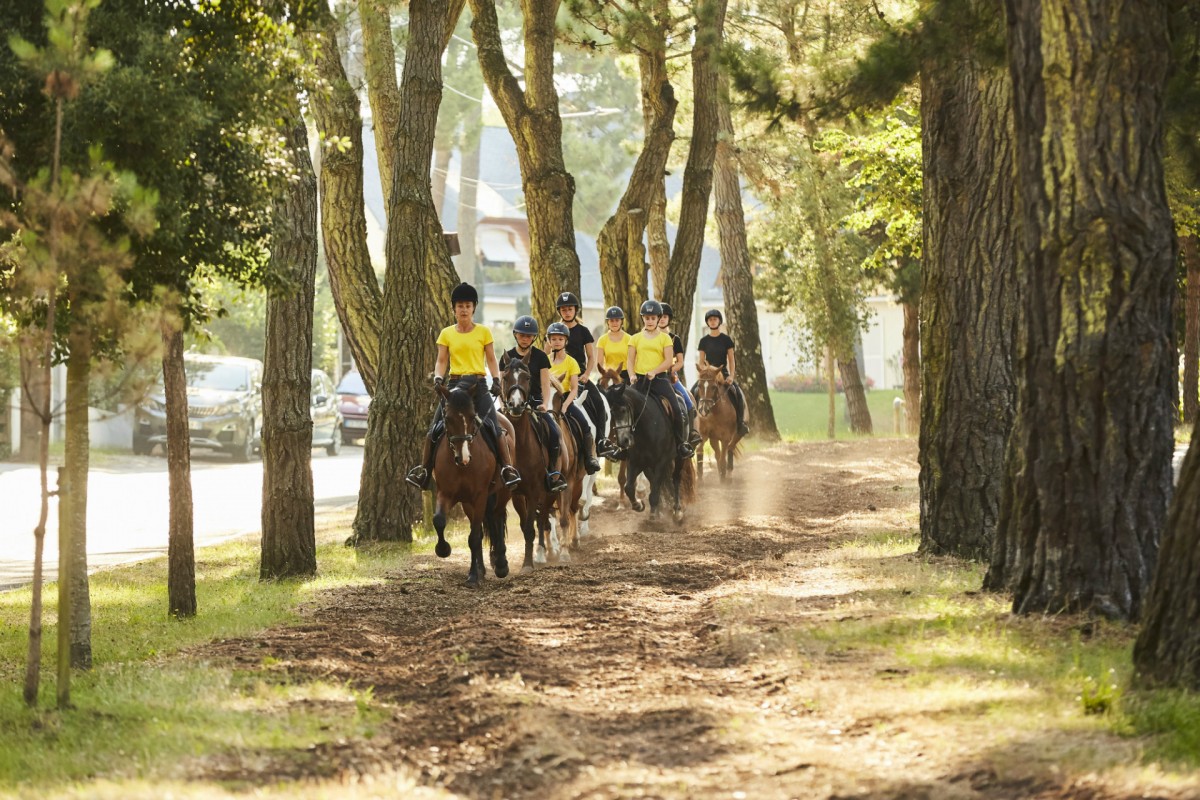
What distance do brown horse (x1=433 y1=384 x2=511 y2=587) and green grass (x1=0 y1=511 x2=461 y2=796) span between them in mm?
1455

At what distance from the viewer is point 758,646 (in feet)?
33.4

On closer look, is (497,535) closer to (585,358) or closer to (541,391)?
(541,391)

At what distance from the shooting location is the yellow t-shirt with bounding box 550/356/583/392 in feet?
58.0

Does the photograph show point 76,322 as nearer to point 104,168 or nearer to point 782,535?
point 104,168

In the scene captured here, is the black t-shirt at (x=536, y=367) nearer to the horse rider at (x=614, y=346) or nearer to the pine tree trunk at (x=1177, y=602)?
the horse rider at (x=614, y=346)

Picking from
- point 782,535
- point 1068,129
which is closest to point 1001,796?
point 1068,129

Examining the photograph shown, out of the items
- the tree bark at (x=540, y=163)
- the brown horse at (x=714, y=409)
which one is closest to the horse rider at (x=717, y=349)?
the brown horse at (x=714, y=409)

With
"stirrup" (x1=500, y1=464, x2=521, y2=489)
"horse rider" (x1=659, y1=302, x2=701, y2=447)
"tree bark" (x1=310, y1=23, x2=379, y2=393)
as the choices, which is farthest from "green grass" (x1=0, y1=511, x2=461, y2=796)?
"tree bark" (x1=310, y1=23, x2=379, y2=393)

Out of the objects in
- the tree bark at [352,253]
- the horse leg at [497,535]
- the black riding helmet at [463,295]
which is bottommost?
the horse leg at [497,535]

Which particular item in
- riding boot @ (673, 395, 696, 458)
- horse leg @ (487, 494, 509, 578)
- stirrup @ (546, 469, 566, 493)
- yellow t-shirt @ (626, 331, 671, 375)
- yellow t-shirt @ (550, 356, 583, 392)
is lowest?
horse leg @ (487, 494, 509, 578)

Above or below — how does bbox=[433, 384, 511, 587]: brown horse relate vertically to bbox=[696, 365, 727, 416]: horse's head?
below

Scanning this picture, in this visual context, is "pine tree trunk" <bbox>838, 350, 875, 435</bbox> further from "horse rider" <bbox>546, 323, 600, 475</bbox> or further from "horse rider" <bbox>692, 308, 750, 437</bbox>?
"horse rider" <bbox>546, 323, 600, 475</bbox>

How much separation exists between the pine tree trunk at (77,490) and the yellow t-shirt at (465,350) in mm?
4223

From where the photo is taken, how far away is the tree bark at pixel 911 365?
132 feet
